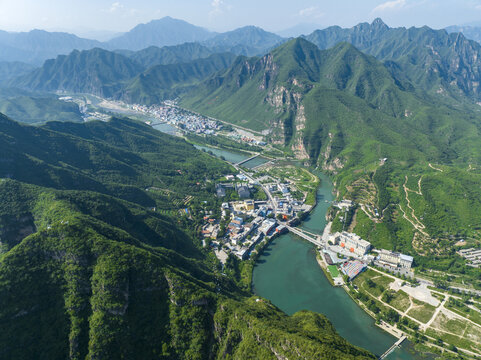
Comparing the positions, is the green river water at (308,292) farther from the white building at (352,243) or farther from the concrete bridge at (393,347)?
the white building at (352,243)

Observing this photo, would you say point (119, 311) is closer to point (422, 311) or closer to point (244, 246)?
point (244, 246)

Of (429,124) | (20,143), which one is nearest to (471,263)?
(429,124)

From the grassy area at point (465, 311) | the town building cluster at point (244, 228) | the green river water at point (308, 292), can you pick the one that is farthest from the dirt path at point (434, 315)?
the town building cluster at point (244, 228)

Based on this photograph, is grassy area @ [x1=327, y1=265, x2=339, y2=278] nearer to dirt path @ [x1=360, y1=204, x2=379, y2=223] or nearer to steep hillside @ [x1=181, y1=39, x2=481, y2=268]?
steep hillside @ [x1=181, y1=39, x2=481, y2=268]

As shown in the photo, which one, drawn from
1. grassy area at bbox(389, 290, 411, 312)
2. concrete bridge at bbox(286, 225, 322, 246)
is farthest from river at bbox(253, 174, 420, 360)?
grassy area at bbox(389, 290, 411, 312)

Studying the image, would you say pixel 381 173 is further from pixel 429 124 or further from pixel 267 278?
pixel 429 124

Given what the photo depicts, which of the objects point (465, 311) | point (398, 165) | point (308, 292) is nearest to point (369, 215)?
point (398, 165)

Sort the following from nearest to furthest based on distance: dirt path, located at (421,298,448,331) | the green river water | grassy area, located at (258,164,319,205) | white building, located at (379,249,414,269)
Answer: the green river water, dirt path, located at (421,298,448,331), white building, located at (379,249,414,269), grassy area, located at (258,164,319,205)
